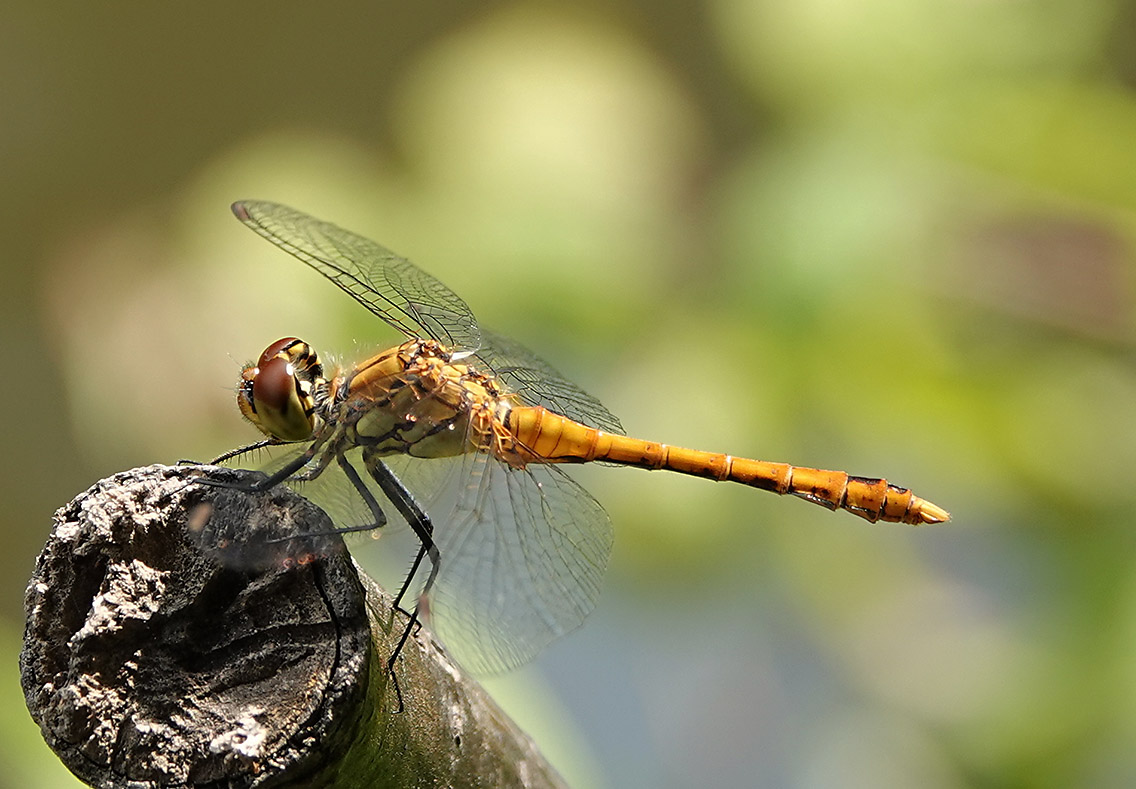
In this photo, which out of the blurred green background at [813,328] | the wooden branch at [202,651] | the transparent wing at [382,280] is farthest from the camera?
the blurred green background at [813,328]

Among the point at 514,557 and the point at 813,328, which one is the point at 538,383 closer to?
the point at 514,557

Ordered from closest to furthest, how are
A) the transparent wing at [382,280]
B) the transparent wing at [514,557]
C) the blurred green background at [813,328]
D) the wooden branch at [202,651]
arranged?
the wooden branch at [202,651] < the transparent wing at [514,557] < the transparent wing at [382,280] < the blurred green background at [813,328]

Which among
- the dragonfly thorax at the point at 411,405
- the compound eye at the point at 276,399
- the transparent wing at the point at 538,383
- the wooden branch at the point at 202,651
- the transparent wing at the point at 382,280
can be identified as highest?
the transparent wing at the point at 382,280

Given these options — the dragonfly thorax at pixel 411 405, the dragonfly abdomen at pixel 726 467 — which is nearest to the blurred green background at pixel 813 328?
the dragonfly abdomen at pixel 726 467

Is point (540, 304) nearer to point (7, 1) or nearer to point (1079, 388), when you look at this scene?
point (1079, 388)

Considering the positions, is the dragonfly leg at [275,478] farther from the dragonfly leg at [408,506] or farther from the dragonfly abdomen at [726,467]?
the dragonfly abdomen at [726,467]

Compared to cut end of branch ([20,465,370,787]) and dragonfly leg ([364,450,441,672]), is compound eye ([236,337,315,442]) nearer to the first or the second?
dragonfly leg ([364,450,441,672])

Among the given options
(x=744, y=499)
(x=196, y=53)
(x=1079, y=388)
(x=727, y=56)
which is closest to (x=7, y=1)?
(x=196, y=53)
